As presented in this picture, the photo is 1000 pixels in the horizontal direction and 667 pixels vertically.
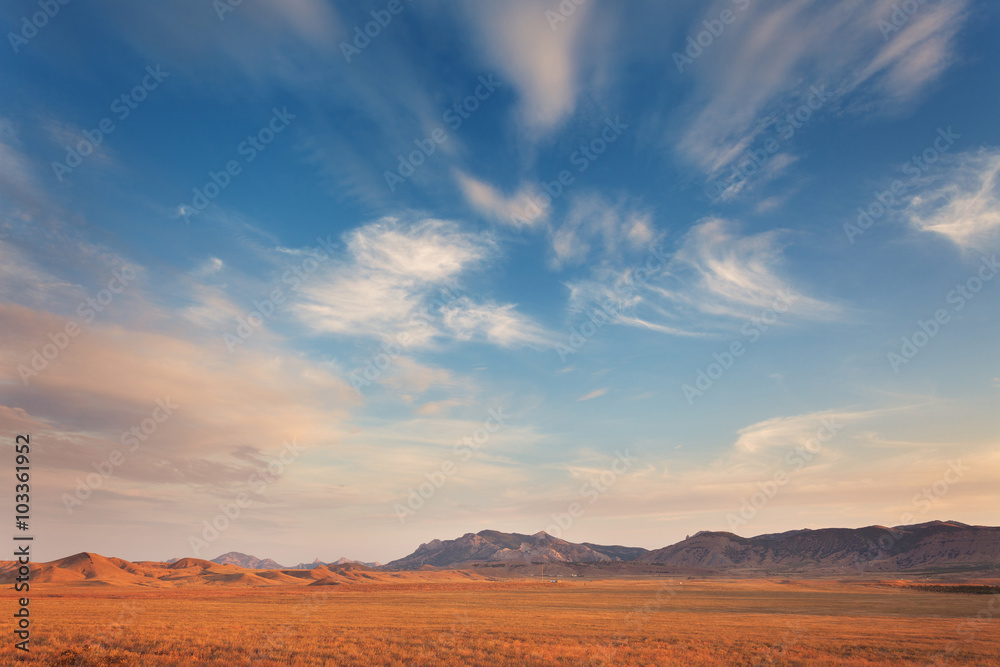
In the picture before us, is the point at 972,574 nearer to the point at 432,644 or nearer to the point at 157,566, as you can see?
the point at 432,644

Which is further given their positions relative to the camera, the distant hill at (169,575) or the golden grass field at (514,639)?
the distant hill at (169,575)

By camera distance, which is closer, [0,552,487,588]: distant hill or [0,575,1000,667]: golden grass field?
[0,575,1000,667]: golden grass field

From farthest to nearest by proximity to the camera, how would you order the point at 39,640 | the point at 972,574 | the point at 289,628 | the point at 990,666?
the point at 972,574 → the point at 289,628 → the point at 39,640 → the point at 990,666

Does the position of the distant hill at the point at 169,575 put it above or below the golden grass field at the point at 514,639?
above

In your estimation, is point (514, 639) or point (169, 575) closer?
point (514, 639)

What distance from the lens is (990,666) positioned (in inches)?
919

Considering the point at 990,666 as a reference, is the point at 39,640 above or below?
above

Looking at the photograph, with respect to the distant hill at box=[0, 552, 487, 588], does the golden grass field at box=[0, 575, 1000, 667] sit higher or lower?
lower

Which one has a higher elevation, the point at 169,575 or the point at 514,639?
the point at 169,575

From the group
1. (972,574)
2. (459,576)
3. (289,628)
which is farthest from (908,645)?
(459,576)

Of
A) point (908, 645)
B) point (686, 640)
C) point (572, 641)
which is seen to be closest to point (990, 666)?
point (908, 645)

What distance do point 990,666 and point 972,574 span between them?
490 ft

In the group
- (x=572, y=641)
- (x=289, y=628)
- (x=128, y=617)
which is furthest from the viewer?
(x=128, y=617)

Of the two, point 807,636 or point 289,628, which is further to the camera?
point 289,628
